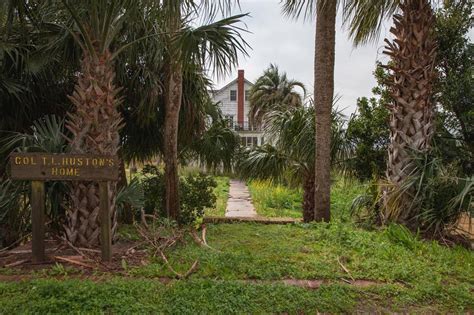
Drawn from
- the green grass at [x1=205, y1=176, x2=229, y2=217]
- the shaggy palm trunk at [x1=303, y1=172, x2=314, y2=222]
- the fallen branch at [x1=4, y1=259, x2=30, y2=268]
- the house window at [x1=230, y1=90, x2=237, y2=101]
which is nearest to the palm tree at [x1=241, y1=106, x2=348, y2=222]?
the shaggy palm trunk at [x1=303, y1=172, x2=314, y2=222]

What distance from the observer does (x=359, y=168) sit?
7.30 m

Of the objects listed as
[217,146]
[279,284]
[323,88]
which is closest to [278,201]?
[217,146]

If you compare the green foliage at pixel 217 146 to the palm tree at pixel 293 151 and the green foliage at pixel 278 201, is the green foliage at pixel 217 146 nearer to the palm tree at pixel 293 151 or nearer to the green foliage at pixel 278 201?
the palm tree at pixel 293 151

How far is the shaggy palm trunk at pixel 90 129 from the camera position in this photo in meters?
4.59

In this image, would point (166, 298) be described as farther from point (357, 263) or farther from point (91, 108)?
point (91, 108)

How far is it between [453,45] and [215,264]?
5.55 meters

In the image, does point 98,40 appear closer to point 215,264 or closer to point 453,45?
point 215,264

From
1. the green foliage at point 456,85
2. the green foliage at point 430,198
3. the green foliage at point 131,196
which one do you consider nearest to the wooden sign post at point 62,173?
the green foliage at point 131,196

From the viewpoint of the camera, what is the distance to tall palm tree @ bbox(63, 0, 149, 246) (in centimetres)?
457

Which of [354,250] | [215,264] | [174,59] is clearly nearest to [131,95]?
[174,59]

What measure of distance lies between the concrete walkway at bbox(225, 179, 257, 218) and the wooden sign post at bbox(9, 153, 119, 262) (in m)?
5.63

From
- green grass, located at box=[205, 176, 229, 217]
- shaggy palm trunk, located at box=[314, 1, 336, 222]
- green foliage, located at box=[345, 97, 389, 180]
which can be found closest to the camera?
shaggy palm trunk, located at box=[314, 1, 336, 222]

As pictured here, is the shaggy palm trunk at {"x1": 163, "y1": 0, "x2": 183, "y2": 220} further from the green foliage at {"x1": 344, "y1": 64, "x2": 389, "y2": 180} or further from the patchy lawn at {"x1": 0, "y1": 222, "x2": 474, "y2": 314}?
the green foliage at {"x1": 344, "y1": 64, "x2": 389, "y2": 180}

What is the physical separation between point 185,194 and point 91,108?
364 centimetres
